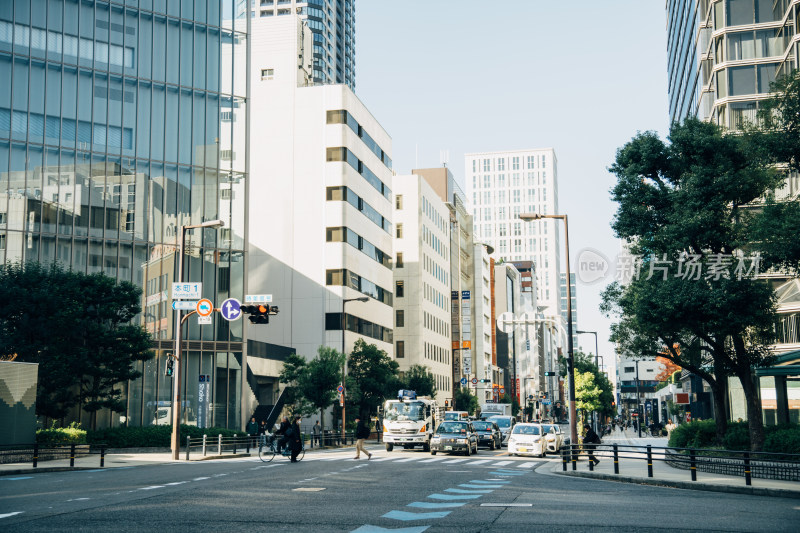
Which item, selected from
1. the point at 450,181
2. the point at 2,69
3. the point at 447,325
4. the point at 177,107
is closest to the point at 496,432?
the point at 177,107

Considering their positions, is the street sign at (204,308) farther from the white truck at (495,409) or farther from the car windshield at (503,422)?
the white truck at (495,409)

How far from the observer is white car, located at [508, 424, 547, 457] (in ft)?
128

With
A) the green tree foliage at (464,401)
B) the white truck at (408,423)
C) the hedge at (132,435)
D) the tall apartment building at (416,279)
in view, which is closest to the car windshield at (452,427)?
the white truck at (408,423)

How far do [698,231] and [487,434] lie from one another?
964 inches

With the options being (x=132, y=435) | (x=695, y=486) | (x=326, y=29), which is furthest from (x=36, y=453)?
(x=326, y=29)

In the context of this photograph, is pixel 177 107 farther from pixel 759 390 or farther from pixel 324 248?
pixel 759 390

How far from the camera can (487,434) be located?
48.0m

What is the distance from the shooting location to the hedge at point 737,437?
25.9 meters

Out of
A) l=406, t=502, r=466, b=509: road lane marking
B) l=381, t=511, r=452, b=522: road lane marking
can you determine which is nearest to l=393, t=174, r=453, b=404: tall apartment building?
l=406, t=502, r=466, b=509: road lane marking

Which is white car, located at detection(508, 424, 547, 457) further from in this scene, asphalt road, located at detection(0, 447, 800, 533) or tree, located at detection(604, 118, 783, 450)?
asphalt road, located at detection(0, 447, 800, 533)

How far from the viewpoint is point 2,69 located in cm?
4578

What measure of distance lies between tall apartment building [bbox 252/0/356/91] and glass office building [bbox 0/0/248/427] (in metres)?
85.7

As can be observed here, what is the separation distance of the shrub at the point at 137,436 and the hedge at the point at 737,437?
22.6m

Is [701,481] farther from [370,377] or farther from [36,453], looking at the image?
[370,377]
